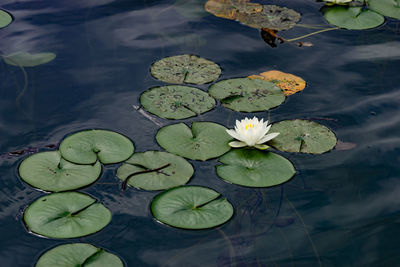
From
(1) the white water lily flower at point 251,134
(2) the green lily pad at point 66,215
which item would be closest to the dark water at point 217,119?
(2) the green lily pad at point 66,215

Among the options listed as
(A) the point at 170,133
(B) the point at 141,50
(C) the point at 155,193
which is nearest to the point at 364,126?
(A) the point at 170,133

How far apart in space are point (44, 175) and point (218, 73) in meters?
1.59

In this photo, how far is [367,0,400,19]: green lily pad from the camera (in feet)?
15.5

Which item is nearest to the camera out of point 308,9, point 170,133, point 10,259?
point 10,259

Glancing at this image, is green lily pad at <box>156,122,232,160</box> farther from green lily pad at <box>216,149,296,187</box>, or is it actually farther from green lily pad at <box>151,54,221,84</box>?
green lily pad at <box>151,54,221,84</box>

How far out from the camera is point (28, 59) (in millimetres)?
3873

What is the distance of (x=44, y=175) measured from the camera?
2791 mm

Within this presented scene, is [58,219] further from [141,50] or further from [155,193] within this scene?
[141,50]

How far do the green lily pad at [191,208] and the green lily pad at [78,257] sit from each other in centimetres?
35

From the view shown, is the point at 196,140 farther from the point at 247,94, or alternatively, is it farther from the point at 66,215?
the point at 66,215

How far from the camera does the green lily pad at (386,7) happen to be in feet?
15.5

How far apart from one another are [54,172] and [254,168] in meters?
1.16

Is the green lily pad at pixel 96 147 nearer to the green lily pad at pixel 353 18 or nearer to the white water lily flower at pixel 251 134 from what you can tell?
the white water lily flower at pixel 251 134

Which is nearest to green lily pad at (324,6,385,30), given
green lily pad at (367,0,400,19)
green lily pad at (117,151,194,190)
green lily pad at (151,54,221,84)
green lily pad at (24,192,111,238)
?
green lily pad at (367,0,400,19)
